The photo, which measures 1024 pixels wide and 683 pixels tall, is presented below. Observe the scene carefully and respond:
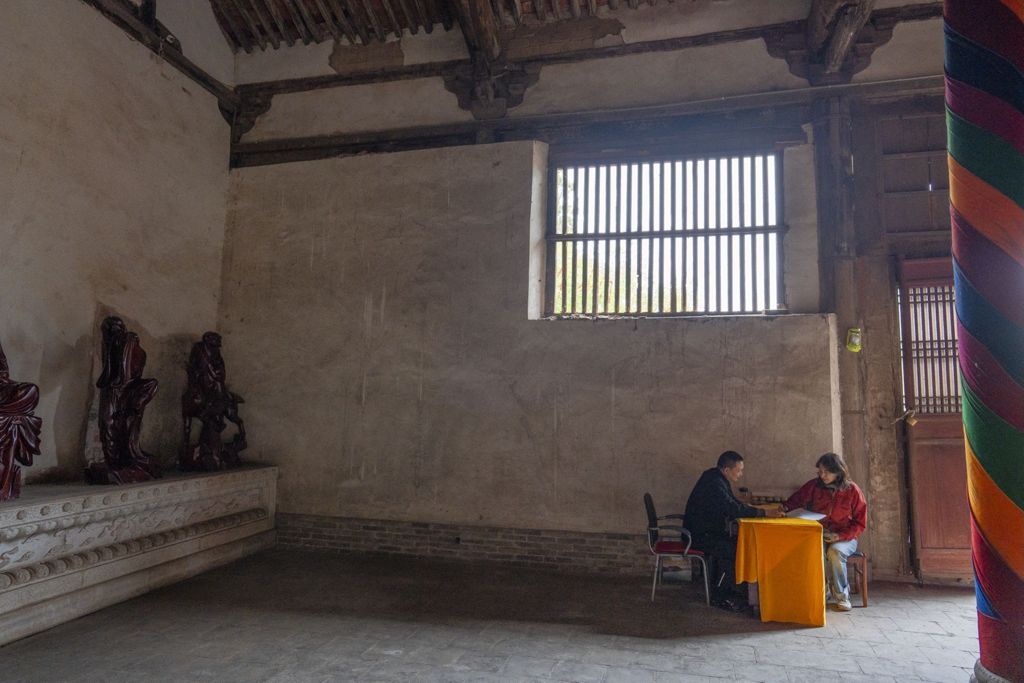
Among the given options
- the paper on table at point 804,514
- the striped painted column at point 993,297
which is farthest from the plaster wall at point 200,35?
the paper on table at point 804,514

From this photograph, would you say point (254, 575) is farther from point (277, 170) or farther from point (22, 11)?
point (22, 11)

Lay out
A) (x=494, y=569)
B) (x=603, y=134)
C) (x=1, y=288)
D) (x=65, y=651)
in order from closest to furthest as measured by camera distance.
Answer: (x=65, y=651)
(x=1, y=288)
(x=494, y=569)
(x=603, y=134)

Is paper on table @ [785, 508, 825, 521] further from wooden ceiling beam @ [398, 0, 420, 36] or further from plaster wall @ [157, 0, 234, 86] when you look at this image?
plaster wall @ [157, 0, 234, 86]

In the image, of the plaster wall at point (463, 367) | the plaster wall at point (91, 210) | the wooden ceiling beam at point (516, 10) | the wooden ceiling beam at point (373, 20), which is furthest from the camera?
the wooden ceiling beam at point (373, 20)

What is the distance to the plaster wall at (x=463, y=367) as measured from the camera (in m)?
6.21

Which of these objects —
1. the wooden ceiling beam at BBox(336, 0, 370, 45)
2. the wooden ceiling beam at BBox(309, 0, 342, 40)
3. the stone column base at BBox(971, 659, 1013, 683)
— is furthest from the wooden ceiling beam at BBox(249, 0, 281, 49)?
the stone column base at BBox(971, 659, 1013, 683)

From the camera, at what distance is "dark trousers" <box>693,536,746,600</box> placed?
206 inches

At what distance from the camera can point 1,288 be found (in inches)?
209

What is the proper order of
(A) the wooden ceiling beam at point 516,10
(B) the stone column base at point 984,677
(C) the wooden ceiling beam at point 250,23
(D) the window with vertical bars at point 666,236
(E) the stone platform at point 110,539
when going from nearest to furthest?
(B) the stone column base at point 984,677
(E) the stone platform at point 110,539
(D) the window with vertical bars at point 666,236
(A) the wooden ceiling beam at point 516,10
(C) the wooden ceiling beam at point 250,23

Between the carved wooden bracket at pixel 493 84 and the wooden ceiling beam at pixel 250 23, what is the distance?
2.63m

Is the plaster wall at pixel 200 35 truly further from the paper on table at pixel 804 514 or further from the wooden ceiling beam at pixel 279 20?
the paper on table at pixel 804 514

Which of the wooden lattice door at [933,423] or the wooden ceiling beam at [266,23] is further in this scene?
the wooden ceiling beam at [266,23]

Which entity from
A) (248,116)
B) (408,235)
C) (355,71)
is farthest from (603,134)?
(248,116)

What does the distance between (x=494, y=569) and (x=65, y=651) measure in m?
3.54
